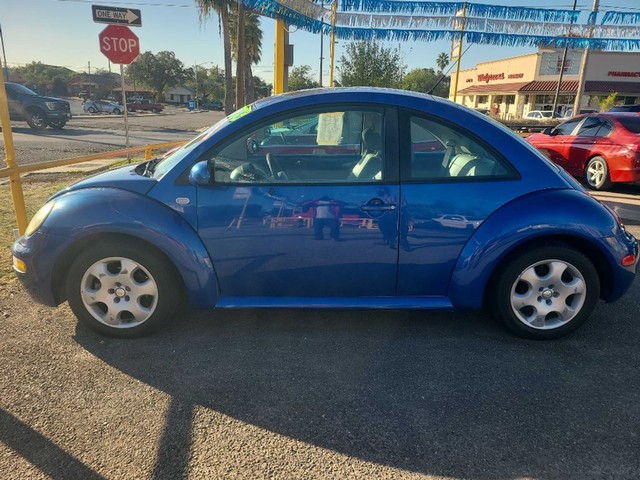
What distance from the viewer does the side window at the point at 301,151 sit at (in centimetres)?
309

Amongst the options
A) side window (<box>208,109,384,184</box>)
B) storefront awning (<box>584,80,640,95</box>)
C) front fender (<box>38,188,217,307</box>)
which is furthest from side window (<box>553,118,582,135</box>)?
storefront awning (<box>584,80,640,95</box>)

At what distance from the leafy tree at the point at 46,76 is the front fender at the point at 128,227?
99.8m

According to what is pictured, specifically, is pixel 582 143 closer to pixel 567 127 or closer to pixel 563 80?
pixel 567 127

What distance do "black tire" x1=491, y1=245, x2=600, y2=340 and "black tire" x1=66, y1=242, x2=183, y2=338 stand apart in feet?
7.36

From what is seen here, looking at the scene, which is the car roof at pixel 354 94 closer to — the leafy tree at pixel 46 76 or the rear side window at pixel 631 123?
the rear side window at pixel 631 123

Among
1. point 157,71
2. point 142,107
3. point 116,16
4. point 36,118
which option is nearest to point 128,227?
point 116,16

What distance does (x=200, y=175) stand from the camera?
2.95 metres

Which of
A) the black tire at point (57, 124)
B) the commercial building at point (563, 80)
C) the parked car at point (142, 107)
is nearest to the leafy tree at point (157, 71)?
the parked car at point (142, 107)

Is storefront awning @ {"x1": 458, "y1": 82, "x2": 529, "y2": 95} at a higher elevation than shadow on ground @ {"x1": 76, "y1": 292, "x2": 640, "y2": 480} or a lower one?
higher

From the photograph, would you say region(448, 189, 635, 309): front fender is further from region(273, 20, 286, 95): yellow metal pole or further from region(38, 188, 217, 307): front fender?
region(273, 20, 286, 95): yellow metal pole

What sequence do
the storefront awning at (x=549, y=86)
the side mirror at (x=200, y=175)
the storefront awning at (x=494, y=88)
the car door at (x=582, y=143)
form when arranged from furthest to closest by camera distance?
1. the storefront awning at (x=494, y=88)
2. the storefront awning at (x=549, y=86)
3. the car door at (x=582, y=143)
4. the side mirror at (x=200, y=175)

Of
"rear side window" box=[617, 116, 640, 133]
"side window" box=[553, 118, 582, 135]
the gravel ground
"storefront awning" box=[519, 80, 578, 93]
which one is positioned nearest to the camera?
the gravel ground

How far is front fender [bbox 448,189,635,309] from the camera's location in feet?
9.87

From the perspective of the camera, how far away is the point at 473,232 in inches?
120
